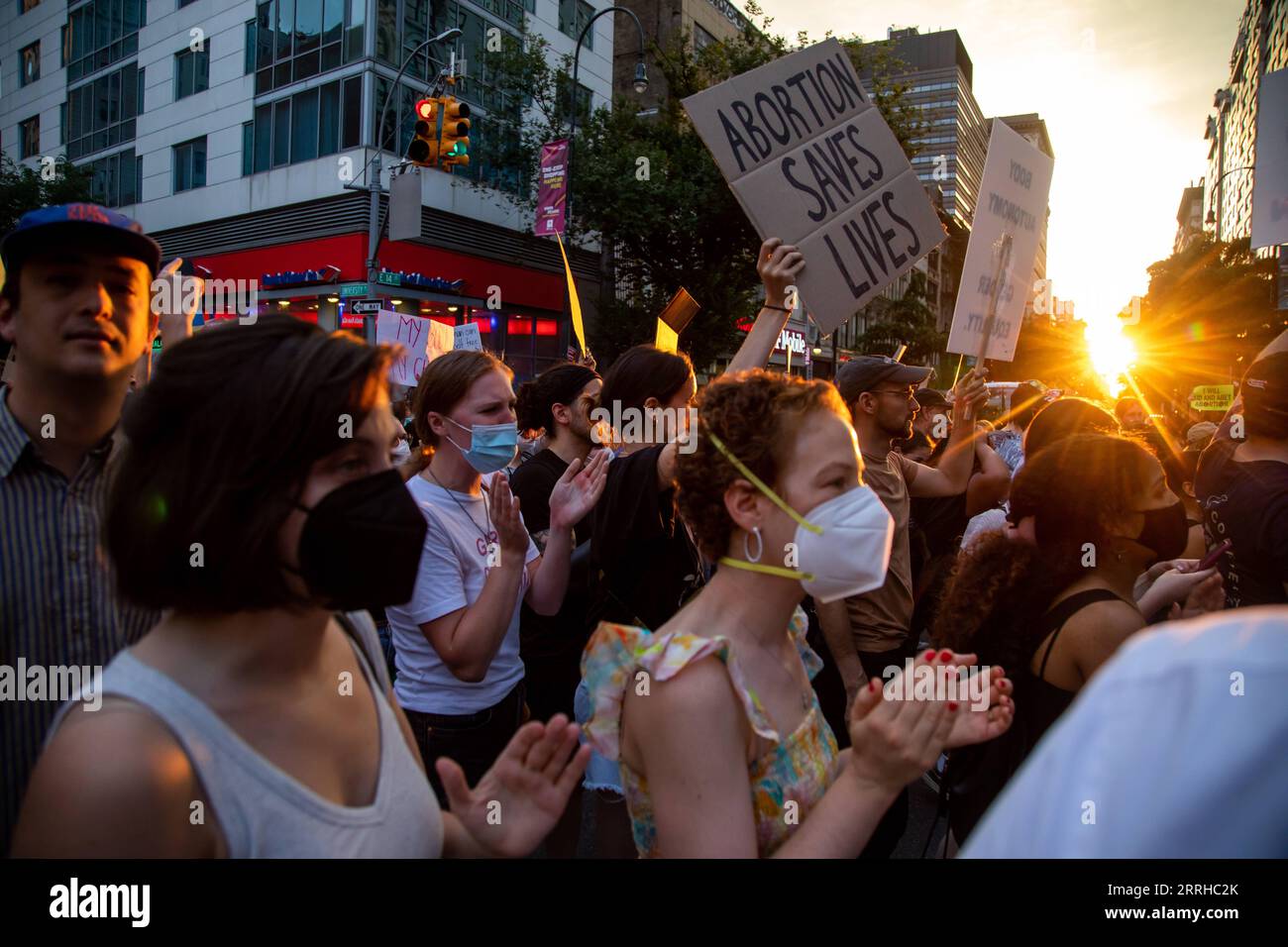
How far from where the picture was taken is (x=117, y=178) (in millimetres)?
28125

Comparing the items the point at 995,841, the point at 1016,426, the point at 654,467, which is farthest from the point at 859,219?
the point at 1016,426

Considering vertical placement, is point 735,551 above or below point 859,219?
below

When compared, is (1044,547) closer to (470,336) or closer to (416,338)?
(416,338)

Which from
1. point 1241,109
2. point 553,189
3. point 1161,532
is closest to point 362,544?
point 1161,532

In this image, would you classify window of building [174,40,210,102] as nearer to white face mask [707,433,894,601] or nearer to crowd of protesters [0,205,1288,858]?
crowd of protesters [0,205,1288,858]

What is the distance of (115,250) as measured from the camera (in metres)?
1.92

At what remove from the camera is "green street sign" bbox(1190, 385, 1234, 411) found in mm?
12070

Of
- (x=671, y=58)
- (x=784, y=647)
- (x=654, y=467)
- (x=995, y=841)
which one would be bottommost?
(x=784, y=647)

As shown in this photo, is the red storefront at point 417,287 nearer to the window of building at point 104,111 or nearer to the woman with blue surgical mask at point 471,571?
the window of building at point 104,111

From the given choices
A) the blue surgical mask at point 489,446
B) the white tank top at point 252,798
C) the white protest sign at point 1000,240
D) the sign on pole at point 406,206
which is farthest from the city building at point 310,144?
the white tank top at point 252,798

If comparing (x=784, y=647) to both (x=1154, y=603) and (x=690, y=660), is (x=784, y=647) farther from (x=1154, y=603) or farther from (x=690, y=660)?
(x=1154, y=603)
